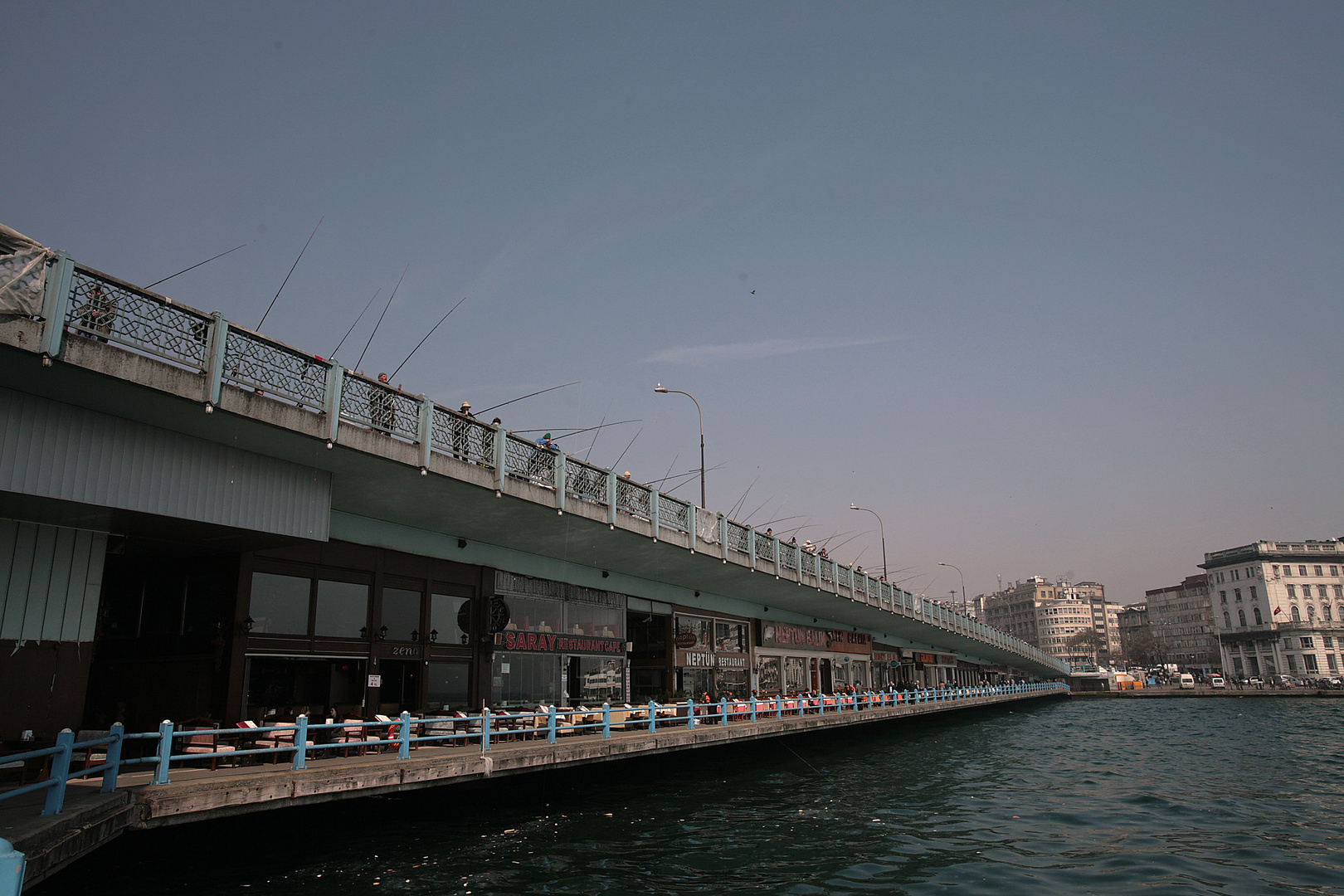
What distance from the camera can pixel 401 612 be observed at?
20.1 m

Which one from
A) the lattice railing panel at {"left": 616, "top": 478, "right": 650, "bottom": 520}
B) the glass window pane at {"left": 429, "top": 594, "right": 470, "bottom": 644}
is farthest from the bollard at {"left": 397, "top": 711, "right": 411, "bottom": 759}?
the lattice railing panel at {"left": 616, "top": 478, "right": 650, "bottom": 520}

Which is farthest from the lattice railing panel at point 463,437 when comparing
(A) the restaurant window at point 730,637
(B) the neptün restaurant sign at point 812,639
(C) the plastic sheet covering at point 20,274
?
(B) the neptün restaurant sign at point 812,639

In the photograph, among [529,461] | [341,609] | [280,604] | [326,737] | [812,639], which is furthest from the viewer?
[812,639]

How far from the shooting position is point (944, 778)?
936 inches

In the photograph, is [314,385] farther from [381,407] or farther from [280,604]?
[280,604]

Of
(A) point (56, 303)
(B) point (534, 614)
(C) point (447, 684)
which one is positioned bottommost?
(C) point (447, 684)

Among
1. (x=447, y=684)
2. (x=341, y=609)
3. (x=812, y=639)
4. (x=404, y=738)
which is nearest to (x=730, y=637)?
(x=812, y=639)

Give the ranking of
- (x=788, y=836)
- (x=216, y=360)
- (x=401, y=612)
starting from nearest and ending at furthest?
(x=216, y=360) → (x=788, y=836) → (x=401, y=612)

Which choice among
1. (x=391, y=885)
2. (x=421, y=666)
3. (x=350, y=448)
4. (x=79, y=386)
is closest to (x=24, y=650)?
(x=79, y=386)

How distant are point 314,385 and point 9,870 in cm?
1306

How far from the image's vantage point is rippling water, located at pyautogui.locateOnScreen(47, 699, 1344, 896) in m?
12.0

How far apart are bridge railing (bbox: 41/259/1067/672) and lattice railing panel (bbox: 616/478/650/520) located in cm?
3

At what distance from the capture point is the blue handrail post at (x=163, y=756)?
1111cm

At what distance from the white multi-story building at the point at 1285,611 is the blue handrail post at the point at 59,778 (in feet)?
501
